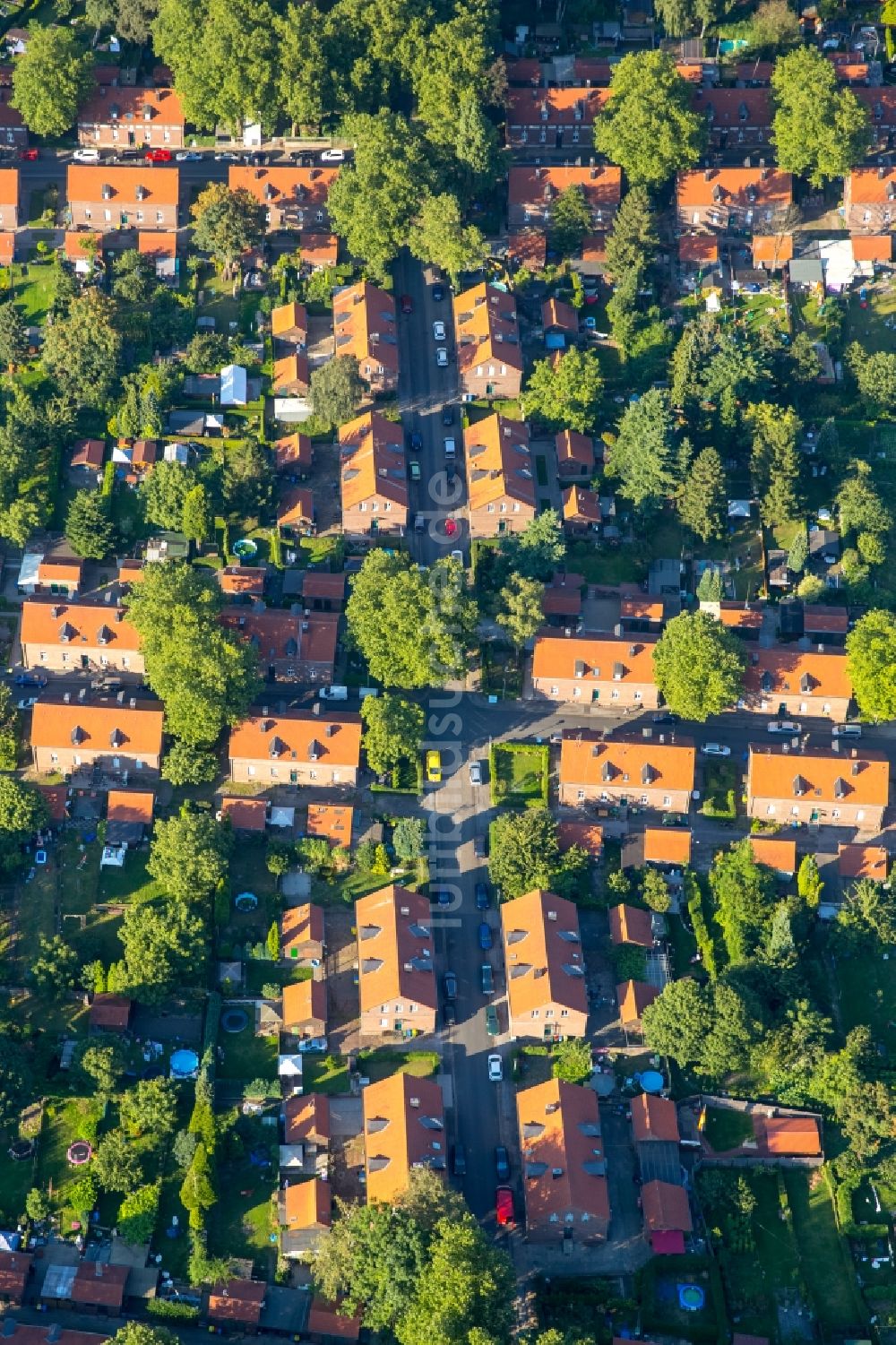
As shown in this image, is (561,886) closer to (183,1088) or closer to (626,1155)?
(626,1155)

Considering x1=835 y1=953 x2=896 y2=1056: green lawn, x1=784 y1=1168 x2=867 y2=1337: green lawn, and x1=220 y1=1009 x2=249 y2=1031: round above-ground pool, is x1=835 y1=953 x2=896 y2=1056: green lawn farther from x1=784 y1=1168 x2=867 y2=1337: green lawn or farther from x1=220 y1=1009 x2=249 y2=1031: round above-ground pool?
x1=220 y1=1009 x2=249 y2=1031: round above-ground pool

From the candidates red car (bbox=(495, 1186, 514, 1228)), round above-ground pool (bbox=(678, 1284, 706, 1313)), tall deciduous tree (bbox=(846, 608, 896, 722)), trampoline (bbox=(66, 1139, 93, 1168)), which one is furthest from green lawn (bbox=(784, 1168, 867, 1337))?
trampoline (bbox=(66, 1139, 93, 1168))

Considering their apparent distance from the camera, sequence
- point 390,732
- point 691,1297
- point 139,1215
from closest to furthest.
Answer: point 691,1297
point 139,1215
point 390,732

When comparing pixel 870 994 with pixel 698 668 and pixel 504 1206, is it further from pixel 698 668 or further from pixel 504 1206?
pixel 504 1206

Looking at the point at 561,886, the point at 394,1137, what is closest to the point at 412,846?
the point at 561,886

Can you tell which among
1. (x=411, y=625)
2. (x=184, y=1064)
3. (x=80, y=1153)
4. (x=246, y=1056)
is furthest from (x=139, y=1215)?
(x=411, y=625)

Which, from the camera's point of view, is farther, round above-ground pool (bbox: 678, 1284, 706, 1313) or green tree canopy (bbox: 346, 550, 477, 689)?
green tree canopy (bbox: 346, 550, 477, 689)
